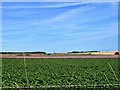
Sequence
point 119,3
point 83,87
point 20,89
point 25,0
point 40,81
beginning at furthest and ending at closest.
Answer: point 40,81, point 83,87, point 20,89, point 119,3, point 25,0

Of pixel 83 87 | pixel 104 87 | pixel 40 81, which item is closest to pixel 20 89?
pixel 83 87

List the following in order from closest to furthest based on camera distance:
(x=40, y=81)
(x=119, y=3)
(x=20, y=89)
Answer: (x=119, y=3), (x=20, y=89), (x=40, y=81)

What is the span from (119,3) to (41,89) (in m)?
1.38

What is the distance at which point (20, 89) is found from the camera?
12.1 ft

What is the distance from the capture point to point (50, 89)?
3770mm

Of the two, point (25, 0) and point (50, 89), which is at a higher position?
point (25, 0)

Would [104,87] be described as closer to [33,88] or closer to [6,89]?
[33,88]

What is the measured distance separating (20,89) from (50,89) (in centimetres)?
36

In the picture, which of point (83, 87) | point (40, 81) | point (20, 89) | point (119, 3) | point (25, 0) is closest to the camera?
point (25, 0)

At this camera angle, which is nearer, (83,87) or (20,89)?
(20,89)

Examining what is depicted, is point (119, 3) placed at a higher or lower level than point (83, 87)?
higher

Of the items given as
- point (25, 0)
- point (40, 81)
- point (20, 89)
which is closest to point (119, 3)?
point (25, 0)

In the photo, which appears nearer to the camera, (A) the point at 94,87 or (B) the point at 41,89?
(B) the point at 41,89

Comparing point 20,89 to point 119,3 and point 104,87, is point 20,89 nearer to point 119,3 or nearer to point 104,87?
point 104,87
